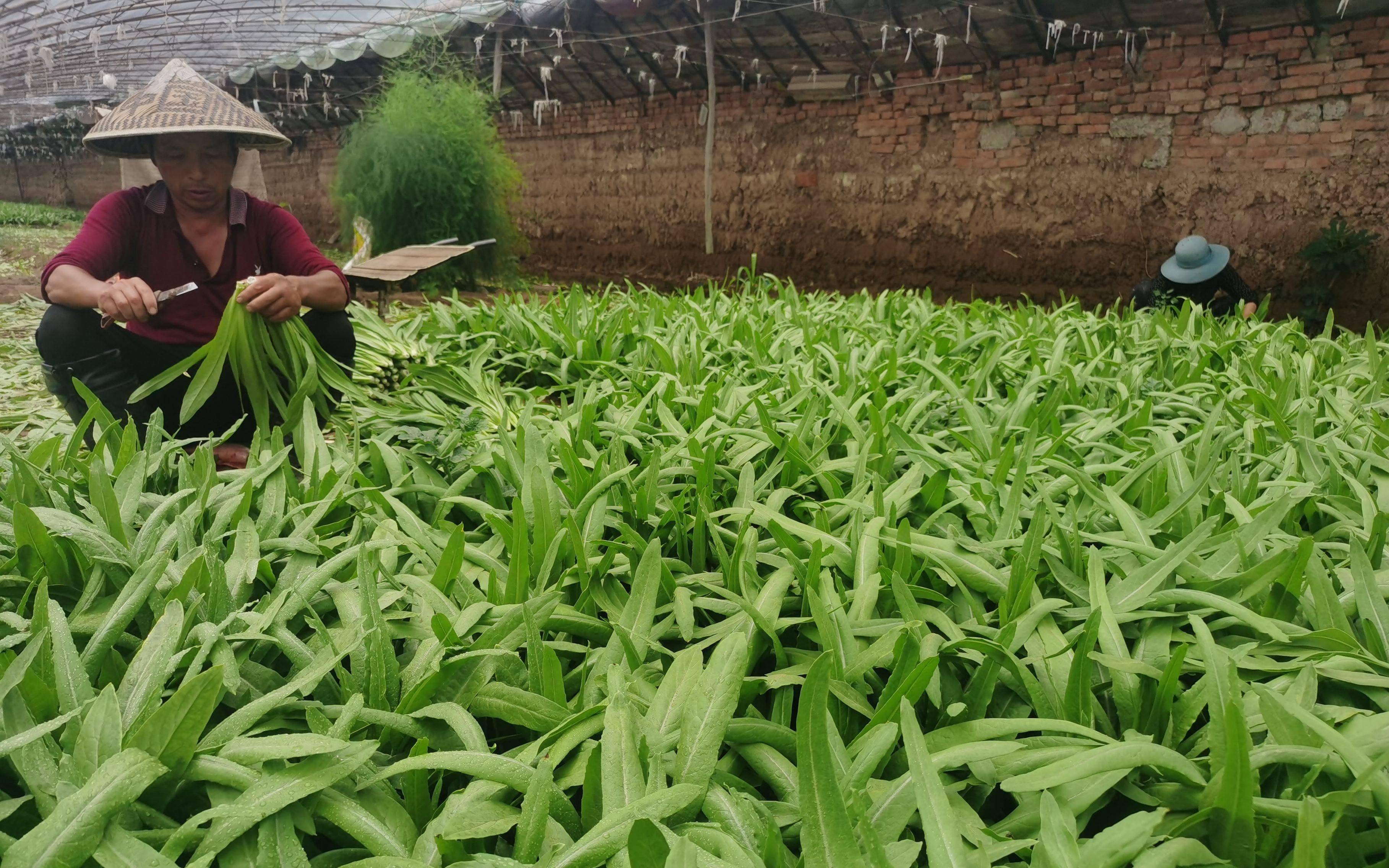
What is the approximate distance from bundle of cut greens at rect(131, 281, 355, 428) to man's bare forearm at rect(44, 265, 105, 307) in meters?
0.28

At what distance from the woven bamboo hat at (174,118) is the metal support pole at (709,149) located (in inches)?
289

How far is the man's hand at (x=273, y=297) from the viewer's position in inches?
74.9

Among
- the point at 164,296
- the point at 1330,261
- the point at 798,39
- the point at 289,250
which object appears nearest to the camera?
the point at 164,296

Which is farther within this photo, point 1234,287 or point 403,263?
point 403,263

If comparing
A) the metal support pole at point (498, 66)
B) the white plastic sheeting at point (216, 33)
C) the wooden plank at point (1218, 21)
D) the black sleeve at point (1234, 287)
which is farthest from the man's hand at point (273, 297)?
the metal support pole at point (498, 66)

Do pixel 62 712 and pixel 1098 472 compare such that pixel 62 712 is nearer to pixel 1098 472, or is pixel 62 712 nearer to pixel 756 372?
pixel 1098 472

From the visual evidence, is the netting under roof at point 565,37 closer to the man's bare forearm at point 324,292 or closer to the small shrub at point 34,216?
the small shrub at point 34,216

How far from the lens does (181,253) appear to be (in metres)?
Answer: 2.32

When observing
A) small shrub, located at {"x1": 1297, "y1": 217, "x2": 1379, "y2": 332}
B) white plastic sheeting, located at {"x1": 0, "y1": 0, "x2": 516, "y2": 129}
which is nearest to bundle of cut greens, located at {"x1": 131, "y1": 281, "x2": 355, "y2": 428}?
small shrub, located at {"x1": 1297, "y1": 217, "x2": 1379, "y2": 332}

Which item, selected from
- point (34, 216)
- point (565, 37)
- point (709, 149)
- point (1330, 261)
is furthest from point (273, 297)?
point (34, 216)

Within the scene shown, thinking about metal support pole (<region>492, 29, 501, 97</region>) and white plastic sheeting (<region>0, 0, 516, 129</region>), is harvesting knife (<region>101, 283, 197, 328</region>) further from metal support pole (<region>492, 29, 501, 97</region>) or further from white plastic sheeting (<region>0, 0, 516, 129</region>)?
metal support pole (<region>492, 29, 501, 97</region>)

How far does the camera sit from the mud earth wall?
6117 mm

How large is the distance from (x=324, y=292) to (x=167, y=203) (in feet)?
1.81

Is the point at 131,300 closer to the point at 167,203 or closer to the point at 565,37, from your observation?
the point at 167,203
